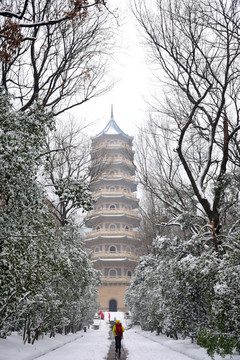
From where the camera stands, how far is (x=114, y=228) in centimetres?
4538

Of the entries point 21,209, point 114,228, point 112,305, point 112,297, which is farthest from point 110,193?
point 21,209

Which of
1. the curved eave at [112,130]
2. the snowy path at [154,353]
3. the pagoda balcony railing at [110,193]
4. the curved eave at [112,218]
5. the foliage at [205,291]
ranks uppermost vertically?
the curved eave at [112,130]

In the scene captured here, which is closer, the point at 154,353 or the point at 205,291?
the point at 205,291

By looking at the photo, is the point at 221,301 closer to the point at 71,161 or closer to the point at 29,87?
the point at 29,87

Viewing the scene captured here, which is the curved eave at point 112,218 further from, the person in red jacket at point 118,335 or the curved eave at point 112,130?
the person in red jacket at point 118,335

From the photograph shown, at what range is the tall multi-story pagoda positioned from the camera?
42688mm

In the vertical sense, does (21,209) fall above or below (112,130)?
below

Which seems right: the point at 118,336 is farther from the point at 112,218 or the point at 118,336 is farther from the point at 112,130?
the point at 112,130

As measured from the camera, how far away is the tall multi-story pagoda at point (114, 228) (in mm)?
42688

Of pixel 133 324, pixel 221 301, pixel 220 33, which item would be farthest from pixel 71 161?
pixel 133 324

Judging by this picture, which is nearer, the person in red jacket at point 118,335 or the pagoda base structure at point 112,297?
the person in red jacket at point 118,335

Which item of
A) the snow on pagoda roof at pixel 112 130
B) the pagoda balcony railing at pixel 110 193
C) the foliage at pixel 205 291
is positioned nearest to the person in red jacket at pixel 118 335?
the foliage at pixel 205 291

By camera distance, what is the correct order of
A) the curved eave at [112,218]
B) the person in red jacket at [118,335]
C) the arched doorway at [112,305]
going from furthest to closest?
1. the curved eave at [112,218]
2. the arched doorway at [112,305]
3. the person in red jacket at [118,335]

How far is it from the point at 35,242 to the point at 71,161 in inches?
421
